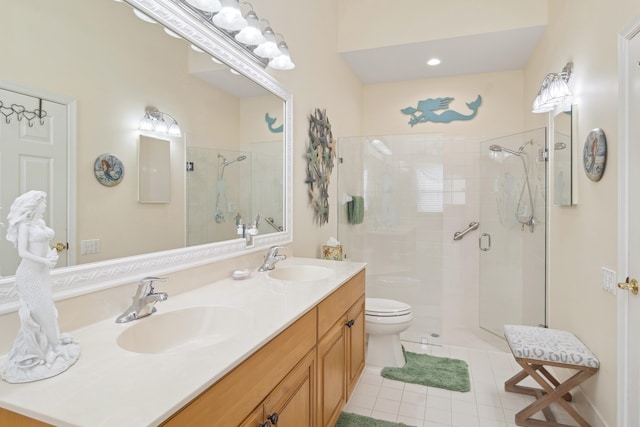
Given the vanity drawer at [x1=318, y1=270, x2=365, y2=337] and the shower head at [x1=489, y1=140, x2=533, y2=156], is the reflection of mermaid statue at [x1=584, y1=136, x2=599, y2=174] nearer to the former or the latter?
the shower head at [x1=489, y1=140, x2=533, y2=156]

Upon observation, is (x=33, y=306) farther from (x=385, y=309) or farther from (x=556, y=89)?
(x=556, y=89)

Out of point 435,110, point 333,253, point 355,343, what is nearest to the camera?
point 355,343

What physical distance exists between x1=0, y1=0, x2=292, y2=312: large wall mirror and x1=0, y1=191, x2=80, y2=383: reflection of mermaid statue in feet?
0.48

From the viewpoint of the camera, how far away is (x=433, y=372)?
257 cm

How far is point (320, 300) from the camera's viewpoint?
147 centimetres

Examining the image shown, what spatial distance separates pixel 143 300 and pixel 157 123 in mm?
696

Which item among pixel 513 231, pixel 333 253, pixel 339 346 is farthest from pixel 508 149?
pixel 339 346

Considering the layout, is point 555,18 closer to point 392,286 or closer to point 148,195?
point 392,286

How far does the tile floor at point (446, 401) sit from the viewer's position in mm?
2016

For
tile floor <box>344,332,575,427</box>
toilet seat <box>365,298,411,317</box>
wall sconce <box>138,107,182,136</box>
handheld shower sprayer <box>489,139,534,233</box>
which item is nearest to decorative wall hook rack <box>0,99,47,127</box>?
wall sconce <box>138,107,182,136</box>

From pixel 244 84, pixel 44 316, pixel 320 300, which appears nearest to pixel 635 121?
pixel 320 300

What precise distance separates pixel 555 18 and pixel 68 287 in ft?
11.6

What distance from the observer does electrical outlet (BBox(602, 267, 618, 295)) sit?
5.38 ft

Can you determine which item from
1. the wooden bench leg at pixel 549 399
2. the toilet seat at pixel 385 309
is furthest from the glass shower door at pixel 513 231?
the toilet seat at pixel 385 309
